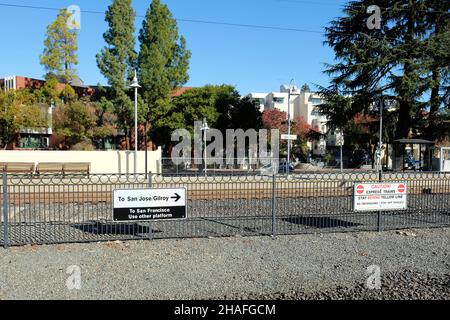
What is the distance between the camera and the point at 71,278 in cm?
552

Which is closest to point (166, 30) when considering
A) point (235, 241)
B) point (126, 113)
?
point (126, 113)

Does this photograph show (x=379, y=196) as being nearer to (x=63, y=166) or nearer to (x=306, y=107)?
(x=63, y=166)

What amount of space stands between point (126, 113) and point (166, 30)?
9.22 metres

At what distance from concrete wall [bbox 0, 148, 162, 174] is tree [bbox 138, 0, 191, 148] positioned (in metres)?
14.8

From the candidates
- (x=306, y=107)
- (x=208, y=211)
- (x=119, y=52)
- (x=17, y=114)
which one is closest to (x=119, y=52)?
(x=119, y=52)

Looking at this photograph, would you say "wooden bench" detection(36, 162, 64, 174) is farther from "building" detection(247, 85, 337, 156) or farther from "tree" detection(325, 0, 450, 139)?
"building" detection(247, 85, 337, 156)

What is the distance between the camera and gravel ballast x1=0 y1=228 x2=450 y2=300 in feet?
16.7

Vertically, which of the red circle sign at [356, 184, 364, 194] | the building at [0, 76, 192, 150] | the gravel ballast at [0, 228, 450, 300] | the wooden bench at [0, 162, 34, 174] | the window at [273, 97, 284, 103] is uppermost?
the window at [273, 97, 284, 103]

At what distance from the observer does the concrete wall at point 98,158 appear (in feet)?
75.9

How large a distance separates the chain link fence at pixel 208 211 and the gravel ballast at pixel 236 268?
64 cm

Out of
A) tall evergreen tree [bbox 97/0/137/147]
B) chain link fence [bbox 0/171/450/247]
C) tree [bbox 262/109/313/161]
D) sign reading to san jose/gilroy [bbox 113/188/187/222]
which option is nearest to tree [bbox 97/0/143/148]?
tall evergreen tree [bbox 97/0/137/147]

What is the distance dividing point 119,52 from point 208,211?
31590 mm

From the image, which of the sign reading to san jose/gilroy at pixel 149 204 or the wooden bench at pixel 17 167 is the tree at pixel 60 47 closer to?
the wooden bench at pixel 17 167

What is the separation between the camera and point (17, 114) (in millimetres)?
32750
